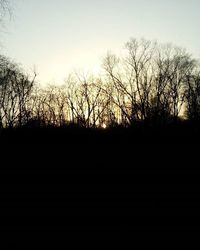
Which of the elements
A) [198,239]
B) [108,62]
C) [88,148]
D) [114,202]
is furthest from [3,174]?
[108,62]

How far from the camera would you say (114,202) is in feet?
18.4

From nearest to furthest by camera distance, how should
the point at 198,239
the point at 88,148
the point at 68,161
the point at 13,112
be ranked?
1. the point at 198,239
2. the point at 68,161
3. the point at 88,148
4. the point at 13,112

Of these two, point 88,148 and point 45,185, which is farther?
point 88,148

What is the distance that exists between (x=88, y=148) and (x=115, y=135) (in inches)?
45.4

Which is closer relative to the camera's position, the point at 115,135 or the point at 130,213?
the point at 130,213

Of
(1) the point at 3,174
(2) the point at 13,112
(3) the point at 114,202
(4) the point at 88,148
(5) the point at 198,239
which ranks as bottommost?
(5) the point at 198,239

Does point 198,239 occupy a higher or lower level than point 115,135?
lower

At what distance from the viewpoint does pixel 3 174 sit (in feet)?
22.0

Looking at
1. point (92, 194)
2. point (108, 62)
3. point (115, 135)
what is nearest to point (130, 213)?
point (92, 194)

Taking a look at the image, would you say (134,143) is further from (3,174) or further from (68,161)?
(3,174)

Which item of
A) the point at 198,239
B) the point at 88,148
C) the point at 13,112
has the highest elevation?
the point at 13,112

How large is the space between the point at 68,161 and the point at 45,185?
1.04 metres

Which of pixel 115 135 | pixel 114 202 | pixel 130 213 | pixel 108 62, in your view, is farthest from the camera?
pixel 108 62

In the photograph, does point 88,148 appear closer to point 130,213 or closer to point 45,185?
point 45,185
